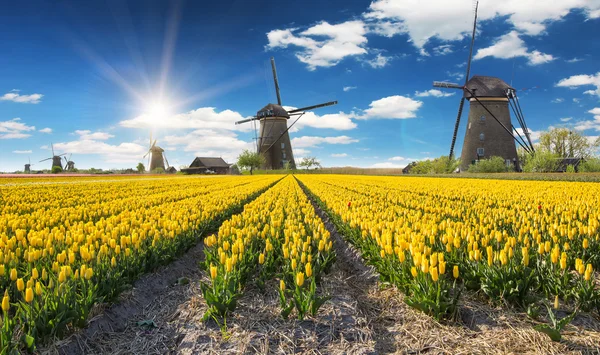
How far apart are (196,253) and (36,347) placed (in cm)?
390

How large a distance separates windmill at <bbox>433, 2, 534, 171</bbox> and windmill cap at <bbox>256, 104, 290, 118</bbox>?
34125 millimetres

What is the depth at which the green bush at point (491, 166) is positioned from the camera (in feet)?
154

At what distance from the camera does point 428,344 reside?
341 cm

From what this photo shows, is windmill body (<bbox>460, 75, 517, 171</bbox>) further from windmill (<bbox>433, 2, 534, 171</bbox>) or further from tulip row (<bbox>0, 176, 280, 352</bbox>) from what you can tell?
tulip row (<bbox>0, 176, 280, 352</bbox>)

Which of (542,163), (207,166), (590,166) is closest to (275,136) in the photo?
(207,166)

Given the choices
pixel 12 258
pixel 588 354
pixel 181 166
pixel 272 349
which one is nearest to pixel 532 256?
pixel 588 354

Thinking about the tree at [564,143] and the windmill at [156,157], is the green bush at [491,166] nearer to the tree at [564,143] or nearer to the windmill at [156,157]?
the tree at [564,143]

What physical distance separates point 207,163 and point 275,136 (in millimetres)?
21230

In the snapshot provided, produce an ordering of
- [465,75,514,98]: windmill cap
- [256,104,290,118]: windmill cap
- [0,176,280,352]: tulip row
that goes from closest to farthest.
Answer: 1. [0,176,280,352]: tulip row
2. [465,75,514,98]: windmill cap
3. [256,104,290,118]: windmill cap

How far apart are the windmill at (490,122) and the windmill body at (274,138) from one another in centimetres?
3396

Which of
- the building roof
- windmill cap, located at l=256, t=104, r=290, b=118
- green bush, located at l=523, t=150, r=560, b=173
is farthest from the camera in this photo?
the building roof

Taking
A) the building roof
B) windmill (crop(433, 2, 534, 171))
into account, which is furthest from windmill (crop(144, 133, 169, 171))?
windmill (crop(433, 2, 534, 171))

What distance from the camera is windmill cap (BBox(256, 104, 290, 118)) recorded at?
238 feet

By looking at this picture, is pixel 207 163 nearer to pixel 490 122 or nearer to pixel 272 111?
pixel 272 111
